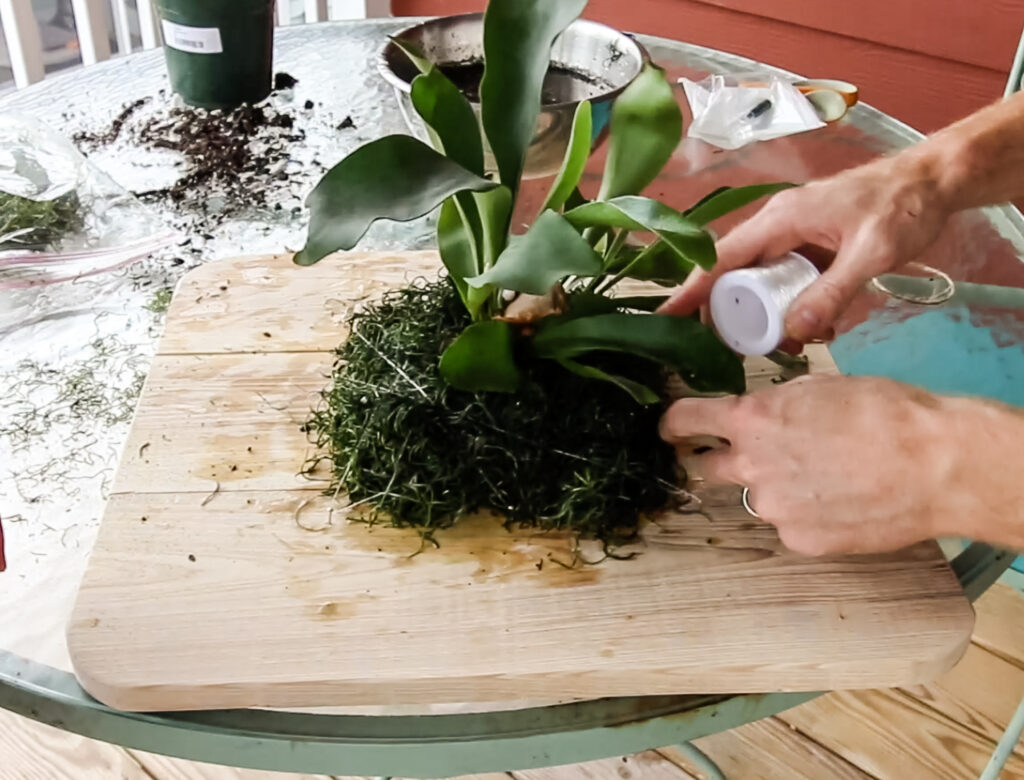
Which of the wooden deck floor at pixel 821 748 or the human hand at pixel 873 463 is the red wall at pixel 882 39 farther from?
the human hand at pixel 873 463

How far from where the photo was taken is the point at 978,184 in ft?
2.71

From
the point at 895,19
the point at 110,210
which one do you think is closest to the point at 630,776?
the point at 110,210

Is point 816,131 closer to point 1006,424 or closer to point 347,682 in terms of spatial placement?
point 1006,424

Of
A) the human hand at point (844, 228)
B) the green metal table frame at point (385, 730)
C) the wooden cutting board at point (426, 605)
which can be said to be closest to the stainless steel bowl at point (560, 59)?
the human hand at point (844, 228)

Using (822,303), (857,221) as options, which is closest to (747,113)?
A: (857,221)

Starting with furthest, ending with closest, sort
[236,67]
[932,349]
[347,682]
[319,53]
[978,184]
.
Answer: [319,53], [236,67], [932,349], [978,184], [347,682]

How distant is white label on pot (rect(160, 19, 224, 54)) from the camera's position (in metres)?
1.10

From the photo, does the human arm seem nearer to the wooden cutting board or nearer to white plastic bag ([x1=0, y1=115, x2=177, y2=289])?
the wooden cutting board

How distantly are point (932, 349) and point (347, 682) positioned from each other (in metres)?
0.67

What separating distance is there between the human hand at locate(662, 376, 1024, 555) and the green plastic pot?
0.75 m

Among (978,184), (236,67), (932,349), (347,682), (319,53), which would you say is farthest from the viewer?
(319,53)

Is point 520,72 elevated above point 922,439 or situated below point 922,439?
above

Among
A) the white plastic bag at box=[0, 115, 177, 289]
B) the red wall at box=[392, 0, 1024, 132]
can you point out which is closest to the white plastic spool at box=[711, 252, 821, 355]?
the white plastic bag at box=[0, 115, 177, 289]

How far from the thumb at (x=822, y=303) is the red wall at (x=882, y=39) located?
3.88 ft
